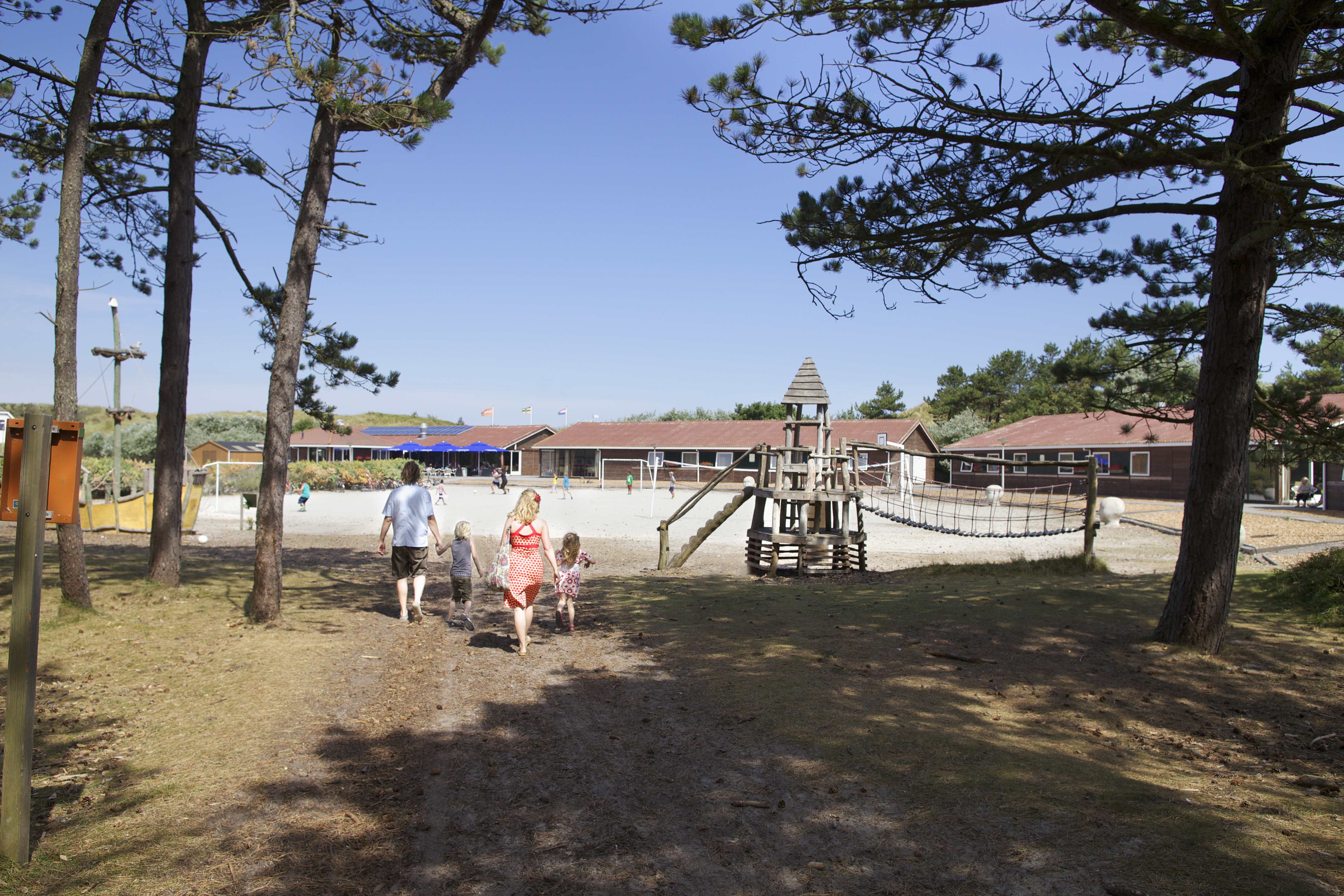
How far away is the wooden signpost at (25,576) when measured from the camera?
3.32 m

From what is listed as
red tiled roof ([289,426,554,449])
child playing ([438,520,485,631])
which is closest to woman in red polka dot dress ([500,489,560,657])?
child playing ([438,520,485,631])

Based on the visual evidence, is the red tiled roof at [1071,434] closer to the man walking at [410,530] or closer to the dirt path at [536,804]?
the man walking at [410,530]

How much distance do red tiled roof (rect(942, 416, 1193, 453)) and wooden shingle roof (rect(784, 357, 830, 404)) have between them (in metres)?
20.5

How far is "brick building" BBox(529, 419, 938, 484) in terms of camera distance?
51.3 m

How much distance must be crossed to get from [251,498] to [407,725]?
25.3 metres

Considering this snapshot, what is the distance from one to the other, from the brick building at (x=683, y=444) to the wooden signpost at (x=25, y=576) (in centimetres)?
4422

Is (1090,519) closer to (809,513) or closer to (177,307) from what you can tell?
(809,513)

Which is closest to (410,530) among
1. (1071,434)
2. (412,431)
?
(1071,434)

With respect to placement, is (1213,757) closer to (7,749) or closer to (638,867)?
(638,867)

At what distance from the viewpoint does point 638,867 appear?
346 cm

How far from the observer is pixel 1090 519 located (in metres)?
12.8

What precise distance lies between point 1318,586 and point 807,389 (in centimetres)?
1045

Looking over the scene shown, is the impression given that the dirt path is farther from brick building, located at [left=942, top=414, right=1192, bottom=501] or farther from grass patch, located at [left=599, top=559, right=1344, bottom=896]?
brick building, located at [left=942, top=414, right=1192, bottom=501]

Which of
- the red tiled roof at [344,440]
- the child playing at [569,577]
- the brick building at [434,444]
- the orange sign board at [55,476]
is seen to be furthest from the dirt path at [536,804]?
the red tiled roof at [344,440]
